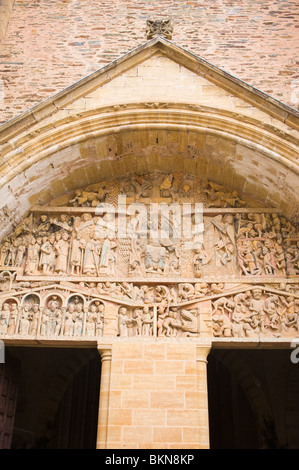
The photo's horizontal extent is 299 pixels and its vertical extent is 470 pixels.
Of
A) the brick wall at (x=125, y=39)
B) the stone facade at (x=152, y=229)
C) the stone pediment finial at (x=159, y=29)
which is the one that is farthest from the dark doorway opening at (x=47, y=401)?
the stone pediment finial at (x=159, y=29)

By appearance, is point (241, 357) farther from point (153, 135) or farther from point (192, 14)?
point (192, 14)

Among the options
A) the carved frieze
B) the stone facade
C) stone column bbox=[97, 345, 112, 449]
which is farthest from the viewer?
the carved frieze

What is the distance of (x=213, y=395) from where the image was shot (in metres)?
11.5

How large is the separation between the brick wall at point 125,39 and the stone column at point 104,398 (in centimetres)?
355

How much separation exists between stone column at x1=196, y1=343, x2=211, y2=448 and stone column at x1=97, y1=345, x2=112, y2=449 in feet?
3.54

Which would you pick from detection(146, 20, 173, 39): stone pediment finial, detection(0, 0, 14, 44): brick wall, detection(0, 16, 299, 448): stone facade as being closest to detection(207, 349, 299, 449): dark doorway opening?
detection(0, 16, 299, 448): stone facade

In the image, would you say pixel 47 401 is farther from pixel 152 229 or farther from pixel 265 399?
pixel 152 229

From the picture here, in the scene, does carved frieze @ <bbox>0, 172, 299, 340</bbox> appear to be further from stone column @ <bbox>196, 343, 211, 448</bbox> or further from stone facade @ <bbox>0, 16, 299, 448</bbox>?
stone column @ <bbox>196, 343, 211, 448</bbox>

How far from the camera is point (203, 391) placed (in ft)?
18.3

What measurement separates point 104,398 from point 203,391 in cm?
117

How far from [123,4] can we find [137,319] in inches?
223

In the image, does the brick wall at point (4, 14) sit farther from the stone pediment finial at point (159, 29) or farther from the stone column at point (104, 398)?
the stone column at point (104, 398)

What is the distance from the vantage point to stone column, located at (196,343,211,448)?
5.36 meters
